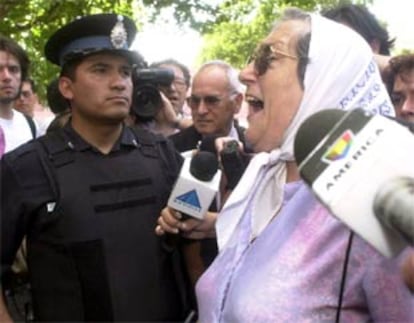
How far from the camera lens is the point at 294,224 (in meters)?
1.51

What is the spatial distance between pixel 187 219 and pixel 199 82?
6.24 feet

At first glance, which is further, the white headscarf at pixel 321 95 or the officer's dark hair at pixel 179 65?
the officer's dark hair at pixel 179 65

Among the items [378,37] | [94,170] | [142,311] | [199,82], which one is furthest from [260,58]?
[199,82]

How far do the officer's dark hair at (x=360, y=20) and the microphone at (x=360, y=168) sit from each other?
93.3 inches

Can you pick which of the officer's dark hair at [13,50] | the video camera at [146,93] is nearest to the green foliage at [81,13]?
the officer's dark hair at [13,50]

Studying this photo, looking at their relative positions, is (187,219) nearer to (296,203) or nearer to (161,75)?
(296,203)

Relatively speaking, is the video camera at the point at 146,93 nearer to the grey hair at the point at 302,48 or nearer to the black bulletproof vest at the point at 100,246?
the black bulletproof vest at the point at 100,246

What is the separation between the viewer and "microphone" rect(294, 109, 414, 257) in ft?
3.00

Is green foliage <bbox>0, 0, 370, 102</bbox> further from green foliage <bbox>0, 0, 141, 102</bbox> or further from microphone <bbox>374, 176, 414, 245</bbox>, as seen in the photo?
microphone <bbox>374, 176, 414, 245</bbox>

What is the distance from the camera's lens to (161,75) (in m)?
3.29

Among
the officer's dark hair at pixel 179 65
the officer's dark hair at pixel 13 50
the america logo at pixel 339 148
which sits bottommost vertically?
the officer's dark hair at pixel 179 65

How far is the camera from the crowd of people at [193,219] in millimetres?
1422

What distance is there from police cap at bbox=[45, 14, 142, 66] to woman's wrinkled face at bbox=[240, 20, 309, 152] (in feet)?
2.89

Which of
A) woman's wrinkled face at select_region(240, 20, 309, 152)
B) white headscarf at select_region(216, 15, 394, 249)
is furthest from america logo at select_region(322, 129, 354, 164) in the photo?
woman's wrinkled face at select_region(240, 20, 309, 152)
